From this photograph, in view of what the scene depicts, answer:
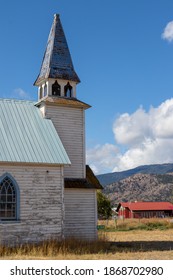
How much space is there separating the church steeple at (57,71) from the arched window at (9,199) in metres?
7.49

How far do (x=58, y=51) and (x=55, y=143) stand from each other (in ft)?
24.8

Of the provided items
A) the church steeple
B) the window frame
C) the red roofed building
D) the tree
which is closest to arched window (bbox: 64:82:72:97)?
the church steeple

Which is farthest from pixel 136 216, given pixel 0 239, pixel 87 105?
pixel 0 239

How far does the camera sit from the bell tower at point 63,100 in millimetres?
25781

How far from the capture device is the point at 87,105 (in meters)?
26.7

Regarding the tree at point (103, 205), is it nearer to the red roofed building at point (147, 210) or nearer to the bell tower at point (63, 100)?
the red roofed building at point (147, 210)

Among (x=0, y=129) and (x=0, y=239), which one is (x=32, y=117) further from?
(x=0, y=239)

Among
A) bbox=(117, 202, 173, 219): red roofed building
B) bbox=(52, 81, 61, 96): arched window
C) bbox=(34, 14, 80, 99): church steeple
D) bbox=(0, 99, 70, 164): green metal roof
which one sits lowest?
bbox=(117, 202, 173, 219): red roofed building

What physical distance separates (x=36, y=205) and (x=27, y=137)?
143 inches

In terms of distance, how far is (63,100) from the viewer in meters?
26.2

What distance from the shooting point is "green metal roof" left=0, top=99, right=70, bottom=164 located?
21406 mm

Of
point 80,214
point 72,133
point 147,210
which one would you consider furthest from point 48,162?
point 147,210

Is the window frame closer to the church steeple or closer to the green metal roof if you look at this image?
the green metal roof

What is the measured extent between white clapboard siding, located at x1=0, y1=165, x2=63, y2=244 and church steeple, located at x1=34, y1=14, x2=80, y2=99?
660cm
